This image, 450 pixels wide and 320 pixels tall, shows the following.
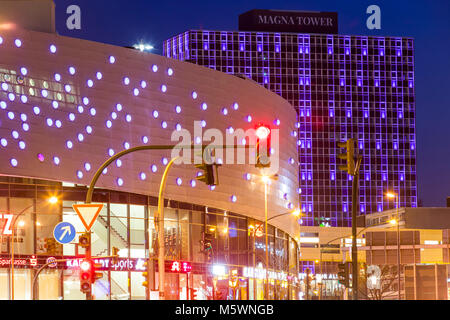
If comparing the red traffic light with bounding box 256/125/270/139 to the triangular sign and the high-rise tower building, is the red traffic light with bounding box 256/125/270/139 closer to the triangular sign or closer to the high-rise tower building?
the triangular sign

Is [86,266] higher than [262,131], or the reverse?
[262,131]

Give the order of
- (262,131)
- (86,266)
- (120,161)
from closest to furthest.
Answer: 1. (262,131)
2. (86,266)
3. (120,161)

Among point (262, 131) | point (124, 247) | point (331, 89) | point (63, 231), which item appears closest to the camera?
point (262, 131)

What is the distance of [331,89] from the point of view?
19138 cm

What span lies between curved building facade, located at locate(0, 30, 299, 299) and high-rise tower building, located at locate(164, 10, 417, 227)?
111m

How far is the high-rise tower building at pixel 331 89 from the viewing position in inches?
7367

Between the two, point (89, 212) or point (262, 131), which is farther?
point (89, 212)

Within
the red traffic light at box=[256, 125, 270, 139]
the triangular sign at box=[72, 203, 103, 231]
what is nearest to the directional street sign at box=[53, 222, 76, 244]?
the triangular sign at box=[72, 203, 103, 231]

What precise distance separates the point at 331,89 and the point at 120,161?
134 m

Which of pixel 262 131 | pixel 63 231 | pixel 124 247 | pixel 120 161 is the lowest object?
pixel 124 247

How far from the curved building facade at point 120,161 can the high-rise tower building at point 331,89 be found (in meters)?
111

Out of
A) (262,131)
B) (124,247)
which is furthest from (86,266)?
(124,247)

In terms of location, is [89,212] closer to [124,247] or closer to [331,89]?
[124,247]

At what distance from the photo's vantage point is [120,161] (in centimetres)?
6197
